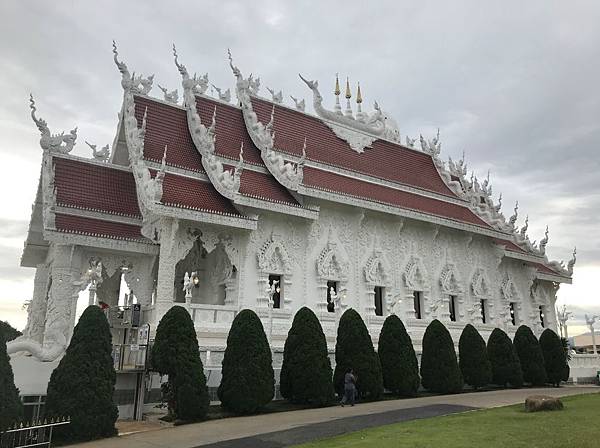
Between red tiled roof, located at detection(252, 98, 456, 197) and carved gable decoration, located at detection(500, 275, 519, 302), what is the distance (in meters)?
4.22

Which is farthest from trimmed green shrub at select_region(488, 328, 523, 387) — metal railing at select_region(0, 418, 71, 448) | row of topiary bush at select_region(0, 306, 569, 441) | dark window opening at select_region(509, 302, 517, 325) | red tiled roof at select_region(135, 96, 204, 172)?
metal railing at select_region(0, 418, 71, 448)

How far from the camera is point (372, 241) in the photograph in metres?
18.3

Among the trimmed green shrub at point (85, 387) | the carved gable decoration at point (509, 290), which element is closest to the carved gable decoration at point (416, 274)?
the carved gable decoration at point (509, 290)

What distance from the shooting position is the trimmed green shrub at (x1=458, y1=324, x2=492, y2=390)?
16.8m

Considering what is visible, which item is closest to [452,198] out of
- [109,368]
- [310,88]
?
[310,88]

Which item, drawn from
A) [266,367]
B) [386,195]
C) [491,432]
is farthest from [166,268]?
[386,195]

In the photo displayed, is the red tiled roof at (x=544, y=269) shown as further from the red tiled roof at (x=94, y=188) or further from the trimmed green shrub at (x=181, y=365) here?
the trimmed green shrub at (x=181, y=365)

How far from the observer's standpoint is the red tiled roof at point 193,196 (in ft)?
45.5

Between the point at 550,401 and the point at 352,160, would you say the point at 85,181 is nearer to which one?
the point at 352,160

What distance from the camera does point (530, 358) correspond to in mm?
18422

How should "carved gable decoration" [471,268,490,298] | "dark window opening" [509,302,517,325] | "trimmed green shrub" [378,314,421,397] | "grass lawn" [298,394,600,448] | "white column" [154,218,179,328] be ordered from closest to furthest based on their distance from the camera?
"grass lawn" [298,394,600,448] → "white column" [154,218,179,328] → "trimmed green shrub" [378,314,421,397] → "carved gable decoration" [471,268,490,298] → "dark window opening" [509,302,517,325]

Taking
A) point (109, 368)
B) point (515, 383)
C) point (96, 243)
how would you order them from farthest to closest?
point (515, 383), point (96, 243), point (109, 368)

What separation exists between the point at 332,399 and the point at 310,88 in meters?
13.0

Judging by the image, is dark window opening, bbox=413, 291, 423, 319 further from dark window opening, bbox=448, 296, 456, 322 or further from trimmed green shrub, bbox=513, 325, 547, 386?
trimmed green shrub, bbox=513, 325, 547, 386
